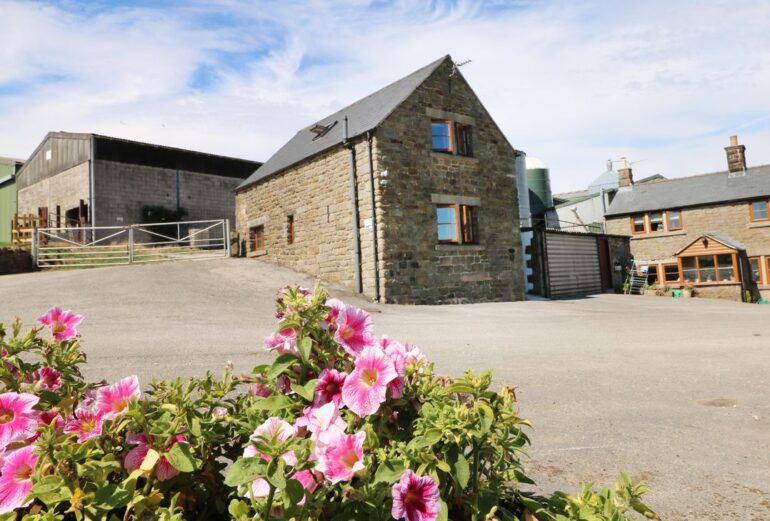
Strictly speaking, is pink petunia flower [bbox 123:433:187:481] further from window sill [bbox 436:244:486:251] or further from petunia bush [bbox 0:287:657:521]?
window sill [bbox 436:244:486:251]

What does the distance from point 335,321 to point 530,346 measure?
5.91 m

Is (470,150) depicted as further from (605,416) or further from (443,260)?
(605,416)

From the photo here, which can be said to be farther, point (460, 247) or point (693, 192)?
point (693, 192)

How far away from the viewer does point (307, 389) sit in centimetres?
125

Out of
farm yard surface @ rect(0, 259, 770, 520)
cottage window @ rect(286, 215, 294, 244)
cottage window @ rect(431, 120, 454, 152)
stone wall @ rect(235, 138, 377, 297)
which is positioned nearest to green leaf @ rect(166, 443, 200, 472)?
farm yard surface @ rect(0, 259, 770, 520)

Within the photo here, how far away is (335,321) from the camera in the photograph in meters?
1.38

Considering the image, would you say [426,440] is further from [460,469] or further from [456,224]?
[456,224]

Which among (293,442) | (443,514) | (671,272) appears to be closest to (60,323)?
(293,442)

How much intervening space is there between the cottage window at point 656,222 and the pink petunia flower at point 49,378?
30.8m

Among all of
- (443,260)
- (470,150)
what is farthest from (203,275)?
(470,150)

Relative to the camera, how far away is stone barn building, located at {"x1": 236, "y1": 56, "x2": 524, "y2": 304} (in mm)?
13109

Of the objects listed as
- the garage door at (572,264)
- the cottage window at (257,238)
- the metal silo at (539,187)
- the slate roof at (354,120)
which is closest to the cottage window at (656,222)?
the metal silo at (539,187)

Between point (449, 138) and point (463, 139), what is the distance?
810 mm

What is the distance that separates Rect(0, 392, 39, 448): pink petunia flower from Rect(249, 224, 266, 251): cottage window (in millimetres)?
17293
